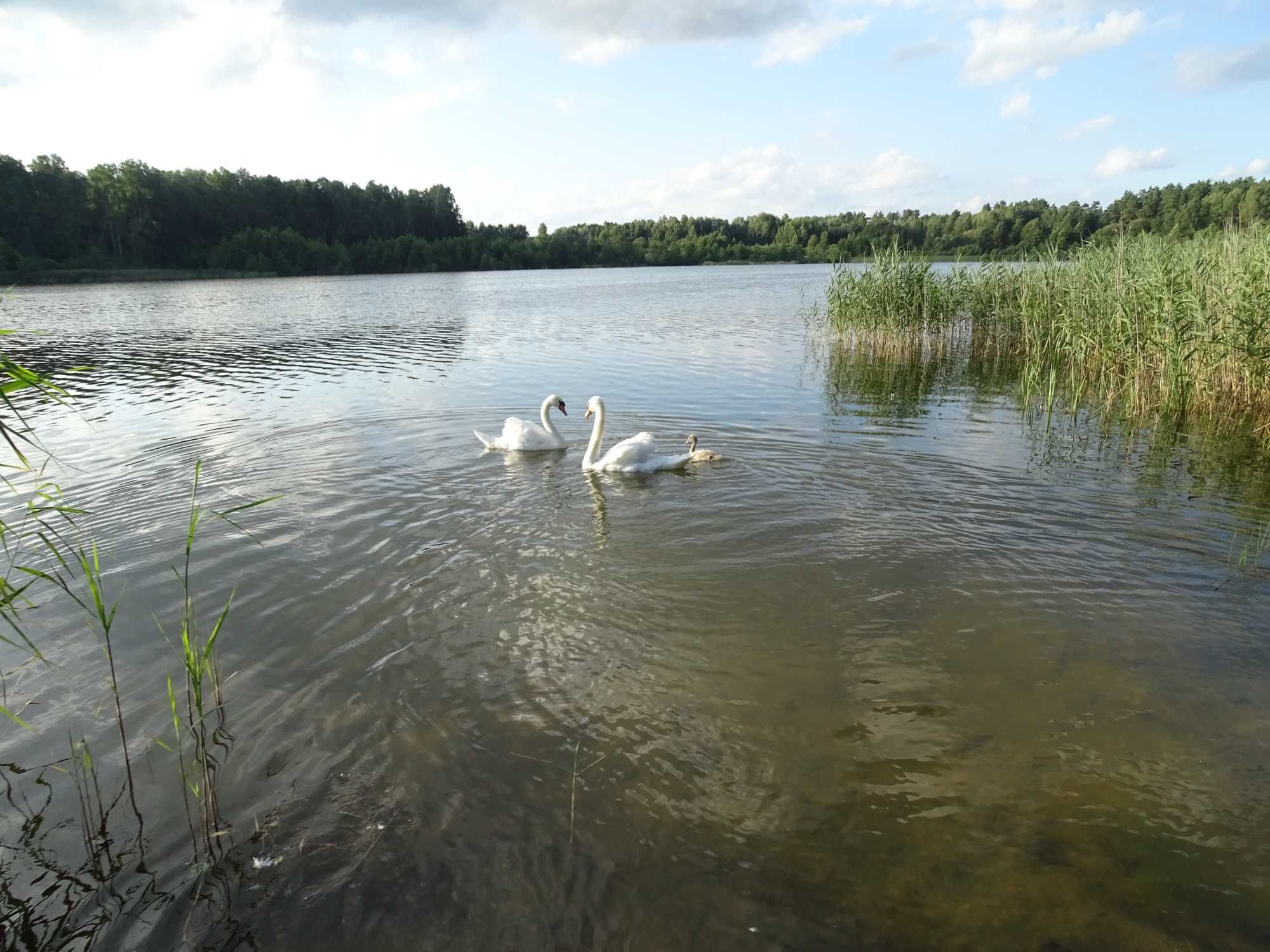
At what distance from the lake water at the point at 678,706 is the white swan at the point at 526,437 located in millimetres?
328

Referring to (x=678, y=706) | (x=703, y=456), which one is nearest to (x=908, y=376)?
(x=703, y=456)

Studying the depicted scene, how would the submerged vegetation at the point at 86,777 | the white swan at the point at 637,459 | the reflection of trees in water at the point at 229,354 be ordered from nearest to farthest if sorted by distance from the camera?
the submerged vegetation at the point at 86,777
the white swan at the point at 637,459
the reflection of trees in water at the point at 229,354

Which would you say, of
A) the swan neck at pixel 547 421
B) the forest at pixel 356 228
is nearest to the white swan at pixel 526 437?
the swan neck at pixel 547 421

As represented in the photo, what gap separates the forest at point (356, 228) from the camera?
5462 cm

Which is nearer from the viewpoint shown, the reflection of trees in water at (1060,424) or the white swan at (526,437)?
the reflection of trees in water at (1060,424)

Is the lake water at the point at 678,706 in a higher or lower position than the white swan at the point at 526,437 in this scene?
lower

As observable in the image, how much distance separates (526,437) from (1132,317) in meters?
11.6

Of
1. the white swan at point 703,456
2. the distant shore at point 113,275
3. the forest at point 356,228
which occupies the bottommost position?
the white swan at point 703,456

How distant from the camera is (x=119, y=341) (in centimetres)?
2708

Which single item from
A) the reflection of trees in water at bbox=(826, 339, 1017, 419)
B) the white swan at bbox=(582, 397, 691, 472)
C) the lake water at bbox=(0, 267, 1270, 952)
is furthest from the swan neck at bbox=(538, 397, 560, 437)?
the reflection of trees in water at bbox=(826, 339, 1017, 419)

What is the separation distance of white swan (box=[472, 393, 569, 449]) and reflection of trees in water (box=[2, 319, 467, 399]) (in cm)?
992

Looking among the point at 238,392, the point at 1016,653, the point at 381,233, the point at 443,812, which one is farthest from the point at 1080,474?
the point at 381,233

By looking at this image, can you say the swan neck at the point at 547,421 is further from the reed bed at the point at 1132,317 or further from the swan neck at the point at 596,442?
the reed bed at the point at 1132,317

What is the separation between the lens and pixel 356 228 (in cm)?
10650
